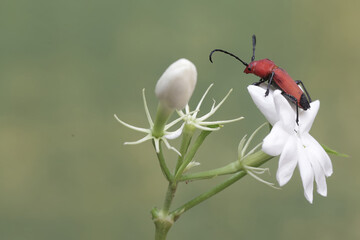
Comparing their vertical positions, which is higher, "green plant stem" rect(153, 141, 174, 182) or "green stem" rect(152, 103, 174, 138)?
"green stem" rect(152, 103, 174, 138)

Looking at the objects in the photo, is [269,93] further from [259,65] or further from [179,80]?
[179,80]

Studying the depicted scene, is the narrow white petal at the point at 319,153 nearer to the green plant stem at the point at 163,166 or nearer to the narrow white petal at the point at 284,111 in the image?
the narrow white petal at the point at 284,111

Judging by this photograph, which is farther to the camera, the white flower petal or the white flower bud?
the white flower petal

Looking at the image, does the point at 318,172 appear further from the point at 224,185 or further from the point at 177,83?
the point at 177,83

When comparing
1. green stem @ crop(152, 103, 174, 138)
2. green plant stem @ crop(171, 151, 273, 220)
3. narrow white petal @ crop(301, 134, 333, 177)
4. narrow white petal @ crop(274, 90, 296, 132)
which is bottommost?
green plant stem @ crop(171, 151, 273, 220)

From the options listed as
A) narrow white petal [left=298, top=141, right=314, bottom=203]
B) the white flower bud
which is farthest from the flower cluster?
narrow white petal [left=298, top=141, right=314, bottom=203]

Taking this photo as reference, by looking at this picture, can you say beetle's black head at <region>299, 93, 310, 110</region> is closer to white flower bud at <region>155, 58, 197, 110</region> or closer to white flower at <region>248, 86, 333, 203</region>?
white flower at <region>248, 86, 333, 203</region>

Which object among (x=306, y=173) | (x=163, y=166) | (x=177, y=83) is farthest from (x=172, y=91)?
(x=306, y=173)
